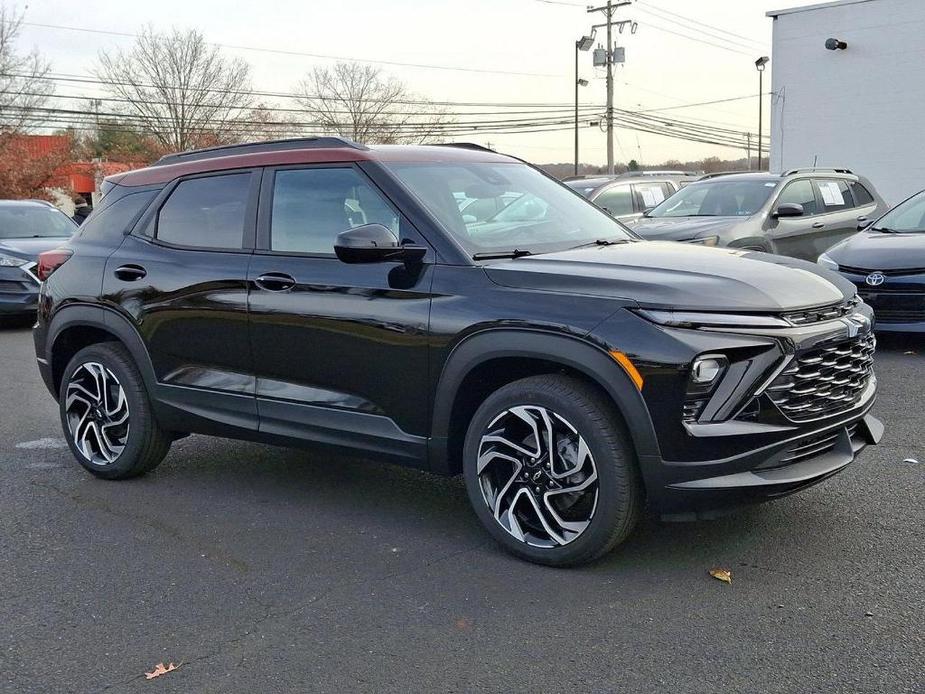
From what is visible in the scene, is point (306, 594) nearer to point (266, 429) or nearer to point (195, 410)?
point (266, 429)

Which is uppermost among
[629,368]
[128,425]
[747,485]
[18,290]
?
[629,368]

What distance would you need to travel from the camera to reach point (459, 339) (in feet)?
13.6

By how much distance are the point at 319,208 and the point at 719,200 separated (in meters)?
7.93

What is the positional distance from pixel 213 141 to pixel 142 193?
168 ft

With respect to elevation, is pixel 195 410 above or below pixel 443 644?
above

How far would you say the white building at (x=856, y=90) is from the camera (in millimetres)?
24734

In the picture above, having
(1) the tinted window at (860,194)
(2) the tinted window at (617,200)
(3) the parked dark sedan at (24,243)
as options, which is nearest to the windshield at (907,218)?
(1) the tinted window at (860,194)

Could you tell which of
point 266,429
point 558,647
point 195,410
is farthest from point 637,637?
point 195,410

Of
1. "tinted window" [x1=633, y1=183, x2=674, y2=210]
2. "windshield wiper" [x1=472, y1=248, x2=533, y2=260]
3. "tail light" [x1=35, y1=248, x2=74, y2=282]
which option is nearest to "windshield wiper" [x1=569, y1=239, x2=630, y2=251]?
"windshield wiper" [x1=472, y1=248, x2=533, y2=260]

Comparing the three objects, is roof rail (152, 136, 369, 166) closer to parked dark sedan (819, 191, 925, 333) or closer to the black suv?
the black suv

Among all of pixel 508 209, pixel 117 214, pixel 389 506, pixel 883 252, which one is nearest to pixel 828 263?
pixel 883 252

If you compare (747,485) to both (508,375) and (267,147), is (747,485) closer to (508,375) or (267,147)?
(508,375)

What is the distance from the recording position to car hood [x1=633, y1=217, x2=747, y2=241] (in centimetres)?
1048

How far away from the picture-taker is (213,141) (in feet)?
178
